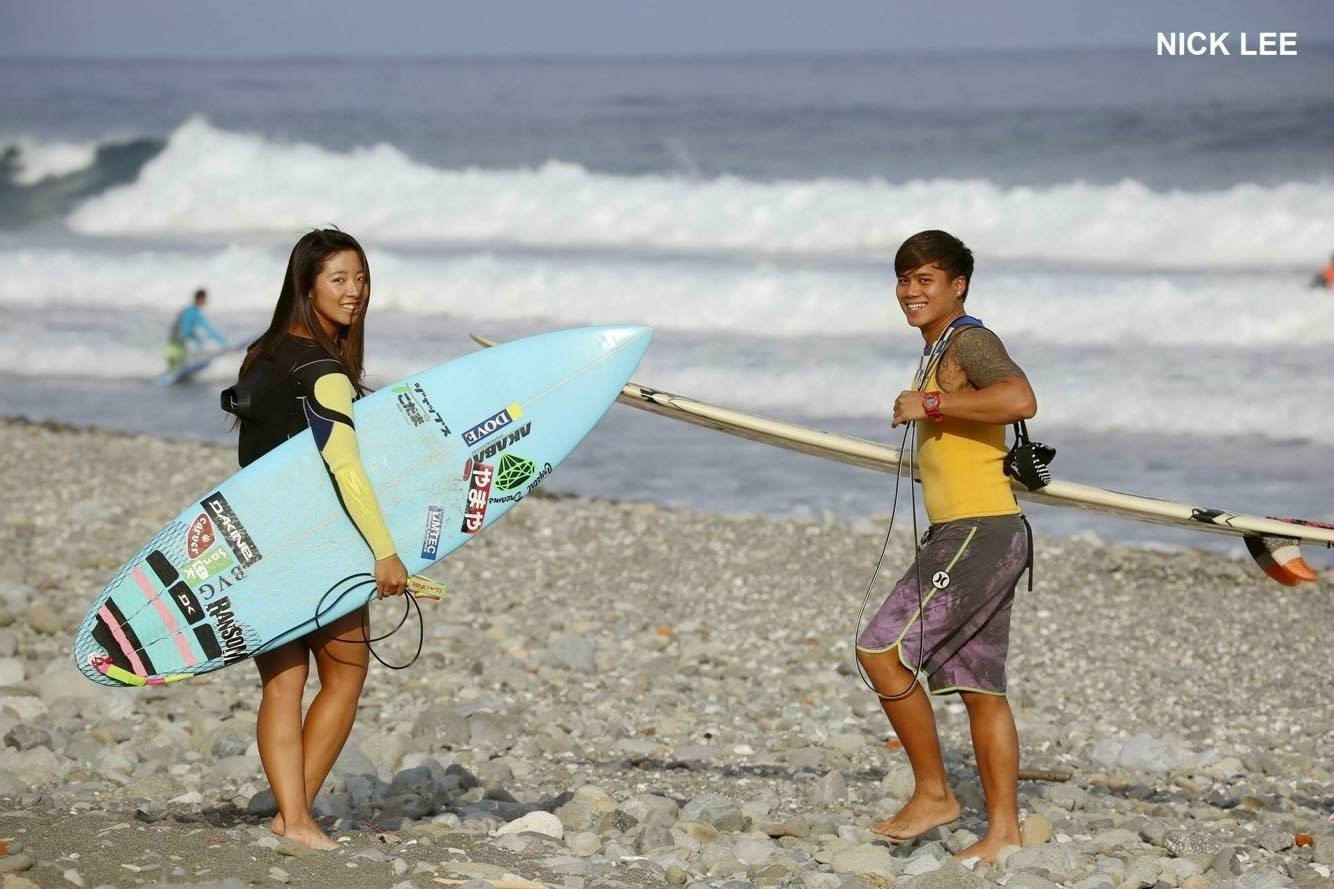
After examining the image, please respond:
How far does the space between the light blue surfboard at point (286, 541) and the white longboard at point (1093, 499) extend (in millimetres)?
A: 712

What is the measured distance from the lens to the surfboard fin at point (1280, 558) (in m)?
4.39

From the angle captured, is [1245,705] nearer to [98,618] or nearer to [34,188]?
[98,618]

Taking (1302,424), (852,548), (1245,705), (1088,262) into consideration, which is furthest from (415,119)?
(1245,705)

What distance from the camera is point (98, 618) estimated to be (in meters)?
3.81

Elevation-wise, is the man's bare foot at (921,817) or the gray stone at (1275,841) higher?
the man's bare foot at (921,817)

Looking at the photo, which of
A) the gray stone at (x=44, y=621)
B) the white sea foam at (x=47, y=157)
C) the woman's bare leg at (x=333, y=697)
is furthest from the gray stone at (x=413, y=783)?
the white sea foam at (x=47, y=157)

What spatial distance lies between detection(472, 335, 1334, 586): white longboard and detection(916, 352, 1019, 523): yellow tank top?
0.86 feet

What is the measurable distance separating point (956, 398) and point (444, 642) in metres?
3.32

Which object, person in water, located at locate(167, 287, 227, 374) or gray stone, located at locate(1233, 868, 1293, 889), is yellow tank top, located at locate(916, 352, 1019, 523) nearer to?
gray stone, located at locate(1233, 868, 1293, 889)

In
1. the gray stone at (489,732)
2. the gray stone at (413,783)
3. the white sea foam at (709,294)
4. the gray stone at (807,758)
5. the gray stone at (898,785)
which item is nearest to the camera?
the gray stone at (413,783)

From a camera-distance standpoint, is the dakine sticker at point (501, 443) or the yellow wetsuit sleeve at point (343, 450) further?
the dakine sticker at point (501, 443)

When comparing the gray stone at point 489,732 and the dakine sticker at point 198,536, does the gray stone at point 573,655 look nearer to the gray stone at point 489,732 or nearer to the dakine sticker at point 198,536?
the gray stone at point 489,732

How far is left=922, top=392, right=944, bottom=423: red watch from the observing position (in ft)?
12.3

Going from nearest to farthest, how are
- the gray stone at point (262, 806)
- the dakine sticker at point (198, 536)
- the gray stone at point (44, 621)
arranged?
the dakine sticker at point (198, 536)
the gray stone at point (262, 806)
the gray stone at point (44, 621)
